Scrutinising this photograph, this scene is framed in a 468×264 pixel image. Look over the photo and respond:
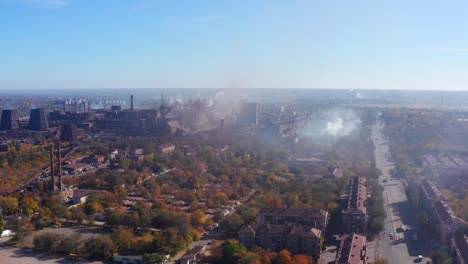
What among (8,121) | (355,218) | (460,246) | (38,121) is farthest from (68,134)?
(460,246)

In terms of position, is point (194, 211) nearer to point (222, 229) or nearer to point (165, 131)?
point (222, 229)

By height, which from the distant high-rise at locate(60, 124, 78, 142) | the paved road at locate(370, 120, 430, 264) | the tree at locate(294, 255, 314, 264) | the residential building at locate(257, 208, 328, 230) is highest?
the distant high-rise at locate(60, 124, 78, 142)

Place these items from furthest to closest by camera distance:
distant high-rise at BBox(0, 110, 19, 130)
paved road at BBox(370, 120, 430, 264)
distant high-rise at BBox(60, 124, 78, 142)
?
distant high-rise at BBox(0, 110, 19, 130) → distant high-rise at BBox(60, 124, 78, 142) → paved road at BBox(370, 120, 430, 264)

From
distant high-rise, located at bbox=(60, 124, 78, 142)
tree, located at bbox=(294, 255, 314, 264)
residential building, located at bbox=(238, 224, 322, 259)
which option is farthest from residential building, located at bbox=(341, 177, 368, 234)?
distant high-rise, located at bbox=(60, 124, 78, 142)

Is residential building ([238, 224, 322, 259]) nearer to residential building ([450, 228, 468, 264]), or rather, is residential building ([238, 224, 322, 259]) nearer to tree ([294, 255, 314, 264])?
tree ([294, 255, 314, 264])

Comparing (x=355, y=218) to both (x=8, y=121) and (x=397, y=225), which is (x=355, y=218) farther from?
(x=8, y=121)

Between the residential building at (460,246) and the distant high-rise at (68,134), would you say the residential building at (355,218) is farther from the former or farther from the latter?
the distant high-rise at (68,134)

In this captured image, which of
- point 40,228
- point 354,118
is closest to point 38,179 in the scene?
point 40,228

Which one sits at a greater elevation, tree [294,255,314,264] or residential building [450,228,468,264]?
residential building [450,228,468,264]
